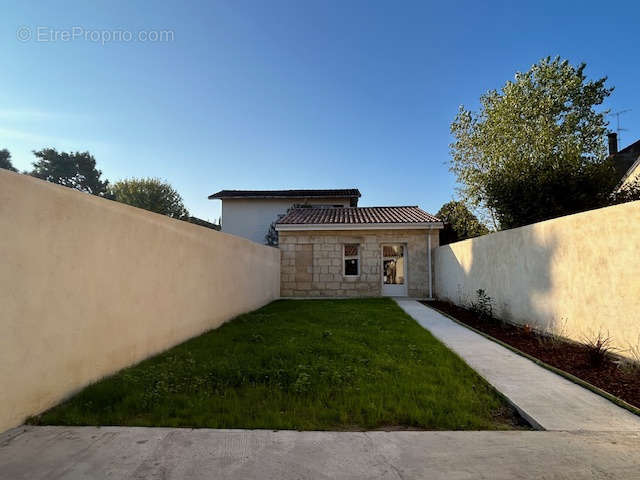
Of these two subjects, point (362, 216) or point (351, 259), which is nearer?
point (351, 259)

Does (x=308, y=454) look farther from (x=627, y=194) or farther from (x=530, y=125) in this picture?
(x=530, y=125)

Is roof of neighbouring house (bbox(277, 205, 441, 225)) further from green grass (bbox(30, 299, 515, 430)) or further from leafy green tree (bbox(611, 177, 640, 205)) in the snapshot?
green grass (bbox(30, 299, 515, 430))

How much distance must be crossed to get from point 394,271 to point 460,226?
7292 mm

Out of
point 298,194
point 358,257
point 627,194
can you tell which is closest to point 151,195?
point 298,194

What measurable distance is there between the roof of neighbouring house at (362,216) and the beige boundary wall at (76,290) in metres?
8.85

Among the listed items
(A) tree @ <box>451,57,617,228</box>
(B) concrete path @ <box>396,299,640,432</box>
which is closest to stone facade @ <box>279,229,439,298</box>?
(A) tree @ <box>451,57,617,228</box>

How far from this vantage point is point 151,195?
105 feet

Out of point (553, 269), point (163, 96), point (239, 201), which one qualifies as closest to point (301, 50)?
point (163, 96)

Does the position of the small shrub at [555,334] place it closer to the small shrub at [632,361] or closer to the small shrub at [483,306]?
the small shrub at [632,361]

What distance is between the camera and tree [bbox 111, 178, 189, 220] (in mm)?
31906

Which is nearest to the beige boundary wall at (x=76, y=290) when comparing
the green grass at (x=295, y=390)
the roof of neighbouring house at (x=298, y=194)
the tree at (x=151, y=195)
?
the green grass at (x=295, y=390)

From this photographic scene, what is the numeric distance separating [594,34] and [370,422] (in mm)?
14694

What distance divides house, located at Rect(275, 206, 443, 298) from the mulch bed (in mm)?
6046

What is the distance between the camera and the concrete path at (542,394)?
Answer: 2871mm
